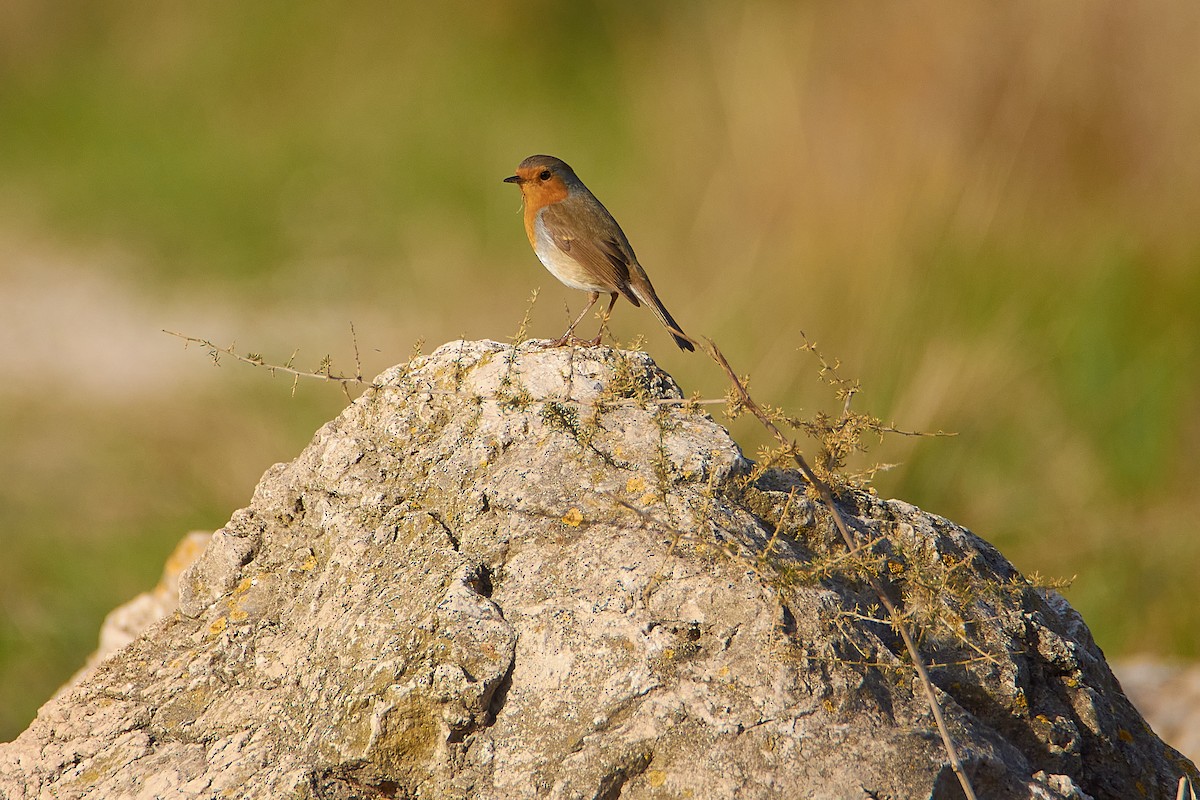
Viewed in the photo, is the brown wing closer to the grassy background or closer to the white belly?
the white belly

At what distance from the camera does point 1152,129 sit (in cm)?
807

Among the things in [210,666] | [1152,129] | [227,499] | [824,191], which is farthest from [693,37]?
[210,666]

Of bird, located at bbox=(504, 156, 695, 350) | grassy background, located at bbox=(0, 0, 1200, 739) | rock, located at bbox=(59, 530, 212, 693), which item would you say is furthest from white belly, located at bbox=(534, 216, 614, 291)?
rock, located at bbox=(59, 530, 212, 693)

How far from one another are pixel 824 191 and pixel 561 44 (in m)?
6.11

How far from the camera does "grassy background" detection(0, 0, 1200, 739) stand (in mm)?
6344

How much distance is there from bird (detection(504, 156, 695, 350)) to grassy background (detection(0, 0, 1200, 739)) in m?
0.49

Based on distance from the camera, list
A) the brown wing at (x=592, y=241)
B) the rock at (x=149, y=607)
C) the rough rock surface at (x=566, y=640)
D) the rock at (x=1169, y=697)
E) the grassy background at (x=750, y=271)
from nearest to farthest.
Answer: the rough rock surface at (x=566, y=640)
the rock at (x=149, y=607)
the rock at (x=1169, y=697)
the brown wing at (x=592, y=241)
the grassy background at (x=750, y=271)

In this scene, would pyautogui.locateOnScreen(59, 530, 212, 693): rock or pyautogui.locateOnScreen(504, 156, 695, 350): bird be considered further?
pyautogui.locateOnScreen(504, 156, 695, 350): bird

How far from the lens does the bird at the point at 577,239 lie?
4406 millimetres

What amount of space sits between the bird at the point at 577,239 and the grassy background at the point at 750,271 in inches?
19.2

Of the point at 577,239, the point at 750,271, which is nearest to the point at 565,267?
the point at 577,239

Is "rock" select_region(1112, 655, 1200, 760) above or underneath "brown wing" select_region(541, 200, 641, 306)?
underneath

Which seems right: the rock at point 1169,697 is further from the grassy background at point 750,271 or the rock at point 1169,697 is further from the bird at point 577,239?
the bird at point 577,239

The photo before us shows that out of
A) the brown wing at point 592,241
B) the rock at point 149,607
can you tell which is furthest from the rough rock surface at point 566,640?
the brown wing at point 592,241
